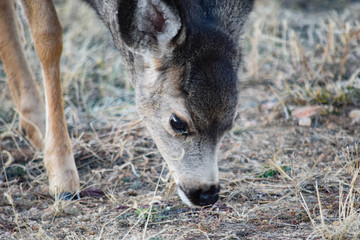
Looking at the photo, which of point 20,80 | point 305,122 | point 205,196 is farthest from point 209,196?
point 20,80

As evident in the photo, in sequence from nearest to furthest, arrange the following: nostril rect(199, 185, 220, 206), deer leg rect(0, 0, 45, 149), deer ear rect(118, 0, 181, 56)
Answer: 1. deer ear rect(118, 0, 181, 56)
2. nostril rect(199, 185, 220, 206)
3. deer leg rect(0, 0, 45, 149)

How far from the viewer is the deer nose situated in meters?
3.71

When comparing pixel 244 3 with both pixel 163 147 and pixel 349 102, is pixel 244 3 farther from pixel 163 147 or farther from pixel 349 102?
pixel 349 102

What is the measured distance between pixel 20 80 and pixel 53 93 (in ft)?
2.69

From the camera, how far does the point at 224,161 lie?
198 inches

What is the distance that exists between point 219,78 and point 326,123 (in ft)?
7.91

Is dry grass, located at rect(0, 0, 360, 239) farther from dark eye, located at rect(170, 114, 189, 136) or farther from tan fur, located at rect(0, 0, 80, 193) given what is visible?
dark eye, located at rect(170, 114, 189, 136)

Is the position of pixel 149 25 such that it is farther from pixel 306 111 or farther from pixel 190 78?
pixel 306 111

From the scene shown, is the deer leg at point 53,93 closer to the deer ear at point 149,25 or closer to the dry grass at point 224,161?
the dry grass at point 224,161

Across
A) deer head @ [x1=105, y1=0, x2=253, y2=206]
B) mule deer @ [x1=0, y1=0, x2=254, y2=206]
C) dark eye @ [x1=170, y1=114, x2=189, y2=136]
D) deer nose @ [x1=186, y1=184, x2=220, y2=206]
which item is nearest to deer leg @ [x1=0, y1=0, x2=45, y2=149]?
mule deer @ [x1=0, y1=0, x2=254, y2=206]

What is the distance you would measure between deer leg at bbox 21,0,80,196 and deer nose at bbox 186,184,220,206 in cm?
117

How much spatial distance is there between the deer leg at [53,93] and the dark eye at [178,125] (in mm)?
1081

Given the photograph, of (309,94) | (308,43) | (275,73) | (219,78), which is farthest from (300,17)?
(219,78)

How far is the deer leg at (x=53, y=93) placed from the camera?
14.4 feet
